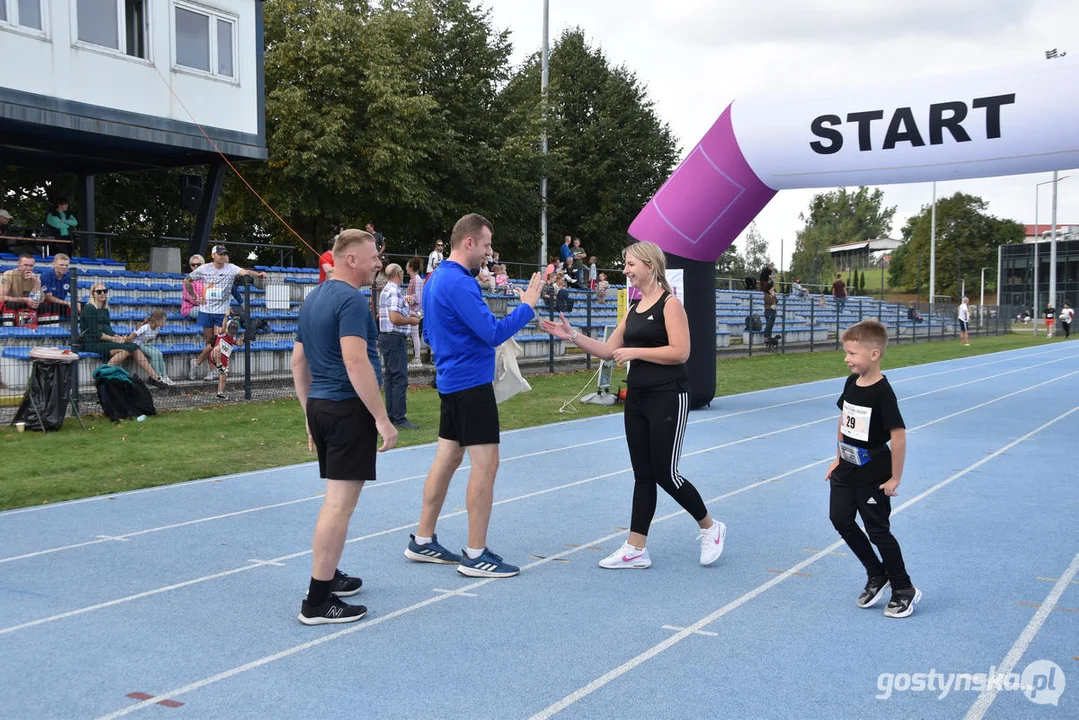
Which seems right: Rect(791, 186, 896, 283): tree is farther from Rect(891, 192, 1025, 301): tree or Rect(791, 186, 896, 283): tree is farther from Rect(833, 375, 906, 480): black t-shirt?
Rect(833, 375, 906, 480): black t-shirt

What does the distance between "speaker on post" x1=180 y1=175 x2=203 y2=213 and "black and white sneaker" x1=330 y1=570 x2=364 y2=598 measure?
17117mm

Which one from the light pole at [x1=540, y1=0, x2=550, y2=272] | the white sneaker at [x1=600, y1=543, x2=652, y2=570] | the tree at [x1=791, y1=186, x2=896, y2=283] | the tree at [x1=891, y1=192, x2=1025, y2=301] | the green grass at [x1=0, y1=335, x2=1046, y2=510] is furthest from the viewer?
the tree at [x1=791, y1=186, x2=896, y2=283]

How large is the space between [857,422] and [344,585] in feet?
9.41

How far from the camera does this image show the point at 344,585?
5.13 m

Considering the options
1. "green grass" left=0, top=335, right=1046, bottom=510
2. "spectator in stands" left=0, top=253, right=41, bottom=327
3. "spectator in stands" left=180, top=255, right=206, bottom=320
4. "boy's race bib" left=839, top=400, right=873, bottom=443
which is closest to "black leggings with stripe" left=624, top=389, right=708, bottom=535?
"boy's race bib" left=839, top=400, right=873, bottom=443

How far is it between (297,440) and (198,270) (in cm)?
533

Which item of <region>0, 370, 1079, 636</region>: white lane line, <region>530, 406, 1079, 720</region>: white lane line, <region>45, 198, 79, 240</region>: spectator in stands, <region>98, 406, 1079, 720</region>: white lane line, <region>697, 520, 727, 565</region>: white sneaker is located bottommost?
<region>530, 406, 1079, 720</region>: white lane line

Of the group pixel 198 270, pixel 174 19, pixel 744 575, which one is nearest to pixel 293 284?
pixel 198 270

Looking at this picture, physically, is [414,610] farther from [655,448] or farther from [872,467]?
[872,467]

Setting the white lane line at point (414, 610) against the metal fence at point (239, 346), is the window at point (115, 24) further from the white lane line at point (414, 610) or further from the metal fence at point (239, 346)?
the white lane line at point (414, 610)

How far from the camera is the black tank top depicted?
5508mm

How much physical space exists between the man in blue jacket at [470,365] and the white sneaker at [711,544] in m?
1.14

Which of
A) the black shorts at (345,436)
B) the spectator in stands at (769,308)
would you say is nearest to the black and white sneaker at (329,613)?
the black shorts at (345,436)

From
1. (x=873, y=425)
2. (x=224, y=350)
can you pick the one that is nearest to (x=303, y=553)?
(x=873, y=425)
